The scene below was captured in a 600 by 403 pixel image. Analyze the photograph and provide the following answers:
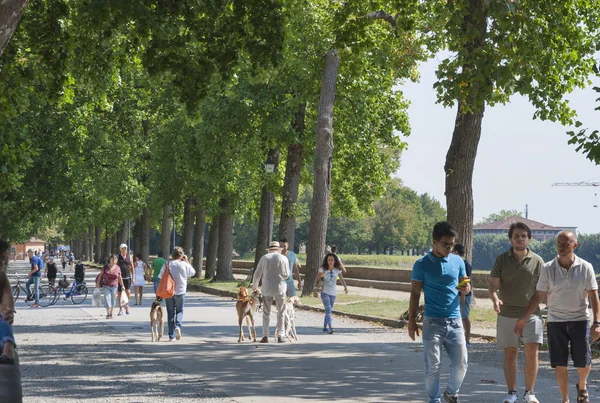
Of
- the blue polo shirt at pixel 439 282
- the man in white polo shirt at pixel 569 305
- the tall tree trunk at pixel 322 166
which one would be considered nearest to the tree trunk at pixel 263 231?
the tall tree trunk at pixel 322 166

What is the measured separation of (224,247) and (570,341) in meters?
39.5

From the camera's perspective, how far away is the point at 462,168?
78.1ft

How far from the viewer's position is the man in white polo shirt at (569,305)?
10156mm

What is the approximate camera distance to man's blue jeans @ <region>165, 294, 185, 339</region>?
786 inches

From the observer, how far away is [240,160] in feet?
145

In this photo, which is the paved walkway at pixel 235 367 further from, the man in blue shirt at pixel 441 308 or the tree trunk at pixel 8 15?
the tree trunk at pixel 8 15

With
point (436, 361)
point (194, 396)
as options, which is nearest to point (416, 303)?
point (436, 361)

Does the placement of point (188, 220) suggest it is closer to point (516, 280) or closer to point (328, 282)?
point (328, 282)

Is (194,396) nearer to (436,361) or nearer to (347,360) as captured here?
(436,361)

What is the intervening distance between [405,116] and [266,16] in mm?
26987

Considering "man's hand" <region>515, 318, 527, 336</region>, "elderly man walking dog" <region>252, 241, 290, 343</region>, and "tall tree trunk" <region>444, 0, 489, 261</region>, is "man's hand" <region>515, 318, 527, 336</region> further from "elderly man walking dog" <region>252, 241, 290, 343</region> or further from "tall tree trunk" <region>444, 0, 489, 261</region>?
"tall tree trunk" <region>444, 0, 489, 261</region>

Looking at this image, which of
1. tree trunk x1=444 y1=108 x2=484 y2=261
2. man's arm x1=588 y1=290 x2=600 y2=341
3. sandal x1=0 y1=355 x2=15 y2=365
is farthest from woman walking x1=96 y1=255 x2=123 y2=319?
sandal x1=0 y1=355 x2=15 y2=365

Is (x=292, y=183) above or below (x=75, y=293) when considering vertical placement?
above

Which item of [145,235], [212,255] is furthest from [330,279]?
[145,235]
